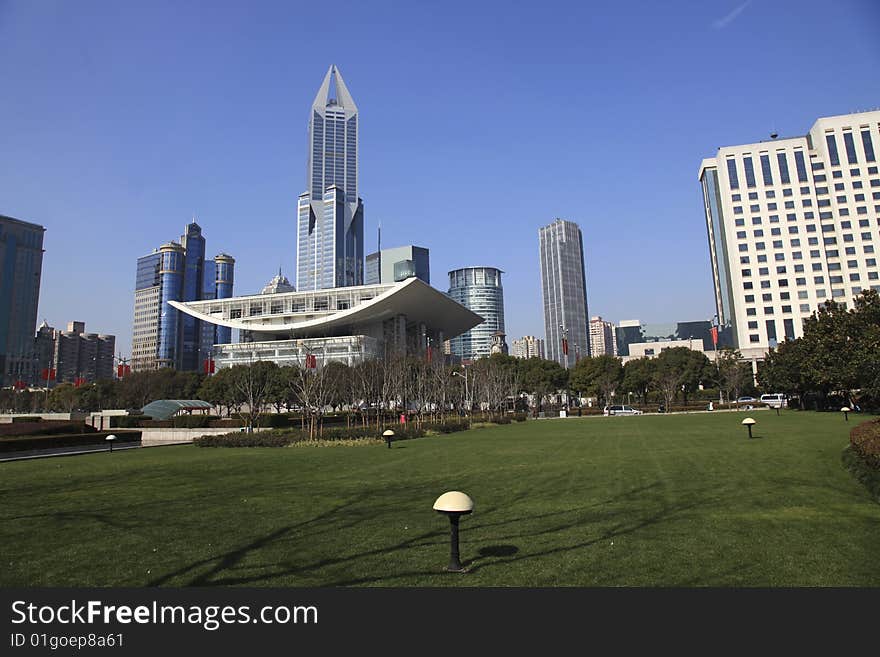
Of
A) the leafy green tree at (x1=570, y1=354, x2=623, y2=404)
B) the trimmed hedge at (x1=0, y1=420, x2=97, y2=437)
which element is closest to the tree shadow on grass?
the trimmed hedge at (x1=0, y1=420, x2=97, y2=437)

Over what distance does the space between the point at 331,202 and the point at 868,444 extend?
555ft

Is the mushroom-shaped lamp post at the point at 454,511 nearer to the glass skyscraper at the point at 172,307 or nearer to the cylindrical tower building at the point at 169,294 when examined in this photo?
the glass skyscraper at the point at 172,307

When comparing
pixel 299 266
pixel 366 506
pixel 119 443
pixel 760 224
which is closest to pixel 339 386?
pixel 119 443

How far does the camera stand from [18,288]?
229ft

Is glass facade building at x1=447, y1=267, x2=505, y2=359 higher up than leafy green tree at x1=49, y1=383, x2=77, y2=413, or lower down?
higher up

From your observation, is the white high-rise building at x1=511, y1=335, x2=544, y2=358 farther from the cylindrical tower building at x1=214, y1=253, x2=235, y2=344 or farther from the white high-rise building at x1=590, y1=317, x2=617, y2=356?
the cylindrical tower building at x1=214, y1=253, x2=235, y2=344

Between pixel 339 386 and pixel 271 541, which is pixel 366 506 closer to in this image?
pixel 271 541

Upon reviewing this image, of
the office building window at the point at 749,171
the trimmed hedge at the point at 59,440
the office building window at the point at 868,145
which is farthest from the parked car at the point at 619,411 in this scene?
the office building window at the point at 868,145

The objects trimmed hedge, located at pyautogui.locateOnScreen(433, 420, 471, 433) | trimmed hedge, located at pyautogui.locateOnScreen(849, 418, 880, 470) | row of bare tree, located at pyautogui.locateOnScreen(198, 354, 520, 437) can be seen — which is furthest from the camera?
row of bare tree, located at pyautogui.locateOnScreen(198, 354, 520, 437)

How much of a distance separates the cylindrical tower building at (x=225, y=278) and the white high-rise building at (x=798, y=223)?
12404cm

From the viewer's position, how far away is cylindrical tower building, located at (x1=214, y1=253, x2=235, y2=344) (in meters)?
149

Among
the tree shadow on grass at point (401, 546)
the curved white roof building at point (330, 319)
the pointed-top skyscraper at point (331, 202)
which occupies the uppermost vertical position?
the pointed-top skyscraper at point (331, 202)

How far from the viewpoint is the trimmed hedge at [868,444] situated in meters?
7.82

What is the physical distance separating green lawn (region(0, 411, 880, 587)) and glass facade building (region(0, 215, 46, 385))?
7363cm
